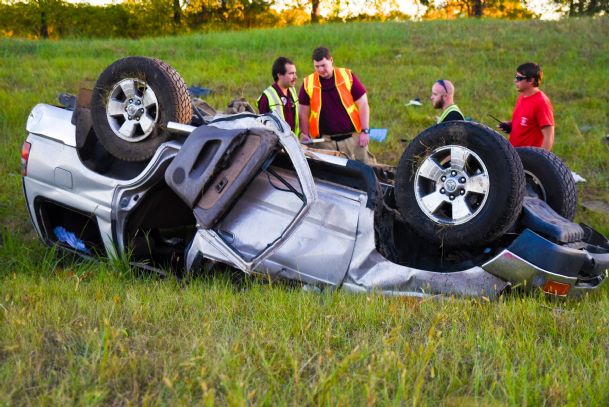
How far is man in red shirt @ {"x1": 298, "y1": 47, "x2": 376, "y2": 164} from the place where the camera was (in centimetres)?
723

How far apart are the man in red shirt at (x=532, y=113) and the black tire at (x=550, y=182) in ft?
5.59

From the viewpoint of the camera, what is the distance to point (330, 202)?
4.16m

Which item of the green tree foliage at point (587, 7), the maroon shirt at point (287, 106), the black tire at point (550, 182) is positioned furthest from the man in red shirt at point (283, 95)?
the green tree foliage at point (587, 7)

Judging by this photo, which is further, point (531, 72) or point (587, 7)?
point (587, 7)

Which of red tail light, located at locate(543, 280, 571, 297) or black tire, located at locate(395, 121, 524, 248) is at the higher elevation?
black tire, located at locate(395, 121, 524, 248)

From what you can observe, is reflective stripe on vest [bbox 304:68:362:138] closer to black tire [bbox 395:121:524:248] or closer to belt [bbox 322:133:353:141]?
belt [bbox 322:133:353:141]

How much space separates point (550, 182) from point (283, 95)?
3385 millimetres

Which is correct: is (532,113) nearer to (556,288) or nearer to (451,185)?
(451,185)

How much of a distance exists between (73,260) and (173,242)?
0.77 meters

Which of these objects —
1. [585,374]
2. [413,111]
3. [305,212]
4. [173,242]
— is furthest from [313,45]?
[585,374]

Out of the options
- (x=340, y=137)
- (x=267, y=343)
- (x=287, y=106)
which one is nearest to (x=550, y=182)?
(x=267, y=343)

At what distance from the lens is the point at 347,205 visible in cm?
414

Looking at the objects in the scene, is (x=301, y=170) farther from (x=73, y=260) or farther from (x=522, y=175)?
(x=73, y=260)

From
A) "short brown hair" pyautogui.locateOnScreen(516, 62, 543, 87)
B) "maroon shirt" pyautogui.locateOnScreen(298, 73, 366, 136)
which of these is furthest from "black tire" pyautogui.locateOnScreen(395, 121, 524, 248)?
"maroon shirt" pyautogui.locateOnScreen(298, 73, 366, 136)
